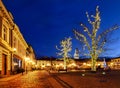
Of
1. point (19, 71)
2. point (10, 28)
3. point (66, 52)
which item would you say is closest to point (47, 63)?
point (66, 52)

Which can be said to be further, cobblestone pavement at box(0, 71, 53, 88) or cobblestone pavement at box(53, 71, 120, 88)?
cobblestone pavement at box(0, 71, 53, 88)

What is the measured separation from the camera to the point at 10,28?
159ft

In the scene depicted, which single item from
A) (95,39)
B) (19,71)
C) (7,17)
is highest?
(7,17)

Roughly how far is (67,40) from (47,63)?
9949 cm

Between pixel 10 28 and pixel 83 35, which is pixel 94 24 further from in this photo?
pixel 10 28

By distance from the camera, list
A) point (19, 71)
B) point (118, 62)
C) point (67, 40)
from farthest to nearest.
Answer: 1. point (118, 62)
2. point (67, 40)
3. point (19, 71)

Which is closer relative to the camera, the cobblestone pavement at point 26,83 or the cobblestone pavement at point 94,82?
the cobblestone pavement at point 94,82

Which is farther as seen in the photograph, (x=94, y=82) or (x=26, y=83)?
(x=26, y=83)

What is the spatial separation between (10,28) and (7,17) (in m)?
5.49

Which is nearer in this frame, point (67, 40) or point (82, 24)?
point (82, 24)

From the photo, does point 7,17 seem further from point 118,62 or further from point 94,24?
point 118,62

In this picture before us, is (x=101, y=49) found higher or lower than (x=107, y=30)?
lower

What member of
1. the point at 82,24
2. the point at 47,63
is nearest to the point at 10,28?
the point at 82,24

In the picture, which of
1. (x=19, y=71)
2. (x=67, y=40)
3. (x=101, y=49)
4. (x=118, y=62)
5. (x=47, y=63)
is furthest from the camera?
(x=47, y=63)
